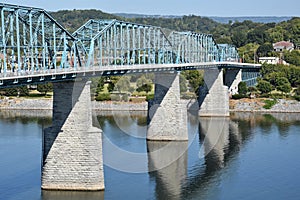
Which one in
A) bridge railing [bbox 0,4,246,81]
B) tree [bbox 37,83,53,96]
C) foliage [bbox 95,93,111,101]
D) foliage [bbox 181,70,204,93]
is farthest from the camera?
tree [bbox 37,83,53,96]

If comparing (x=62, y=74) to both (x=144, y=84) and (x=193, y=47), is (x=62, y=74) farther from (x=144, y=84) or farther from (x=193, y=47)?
(x=144, y=84)

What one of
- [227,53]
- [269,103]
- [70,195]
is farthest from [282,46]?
[70,195]

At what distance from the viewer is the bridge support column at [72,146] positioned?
80.2 ft

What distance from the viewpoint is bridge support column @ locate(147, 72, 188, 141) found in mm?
36938

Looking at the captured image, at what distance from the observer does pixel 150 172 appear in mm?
28844

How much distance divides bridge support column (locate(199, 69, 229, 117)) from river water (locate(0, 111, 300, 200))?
12.9 feet

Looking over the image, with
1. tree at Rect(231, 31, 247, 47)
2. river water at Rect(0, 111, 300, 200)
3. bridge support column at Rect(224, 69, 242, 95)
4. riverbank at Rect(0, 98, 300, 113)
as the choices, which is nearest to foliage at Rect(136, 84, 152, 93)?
riverbank at Rect(0, 98, 300, 113)

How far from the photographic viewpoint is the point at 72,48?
1083 inches

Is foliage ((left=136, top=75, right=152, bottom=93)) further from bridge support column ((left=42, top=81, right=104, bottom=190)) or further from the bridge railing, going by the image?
bridge support column ((left=42, top=81, right=104, bottom=190))

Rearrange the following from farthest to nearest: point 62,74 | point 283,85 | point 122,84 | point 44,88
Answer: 1. point 122,84
2. point 44,88
3. point 283,85
4. point 62,74

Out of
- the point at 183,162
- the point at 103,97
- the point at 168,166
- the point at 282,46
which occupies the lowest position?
the point at 168,166

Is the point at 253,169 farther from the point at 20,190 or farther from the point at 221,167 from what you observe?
the point at 20,190

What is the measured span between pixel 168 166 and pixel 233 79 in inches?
1312

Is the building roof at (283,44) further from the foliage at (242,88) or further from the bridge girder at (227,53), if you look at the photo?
the foliage at (242,88)
